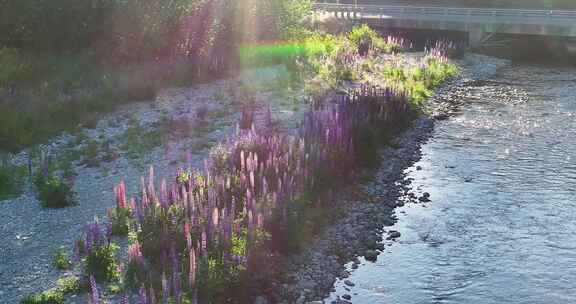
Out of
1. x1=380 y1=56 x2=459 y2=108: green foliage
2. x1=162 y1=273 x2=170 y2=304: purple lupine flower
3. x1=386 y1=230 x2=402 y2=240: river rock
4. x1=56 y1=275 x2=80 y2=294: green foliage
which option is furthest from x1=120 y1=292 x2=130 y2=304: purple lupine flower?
x1=380 y1=56 x2=459 y2=108: green foliage

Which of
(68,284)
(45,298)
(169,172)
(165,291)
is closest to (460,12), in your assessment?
(169,172)

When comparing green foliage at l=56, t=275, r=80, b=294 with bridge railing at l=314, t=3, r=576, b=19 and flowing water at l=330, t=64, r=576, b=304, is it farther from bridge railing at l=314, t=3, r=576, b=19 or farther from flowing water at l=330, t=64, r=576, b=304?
bridge railing at l=314, t=3, r=576, b=19

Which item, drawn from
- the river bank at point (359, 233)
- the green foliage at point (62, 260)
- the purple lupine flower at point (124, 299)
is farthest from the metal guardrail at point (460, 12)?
the purple lupine flower at point (124, 299)

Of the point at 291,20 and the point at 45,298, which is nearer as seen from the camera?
the point at 45,298

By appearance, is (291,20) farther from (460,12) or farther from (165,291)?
(165,291)

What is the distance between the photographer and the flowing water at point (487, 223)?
33.4 feet

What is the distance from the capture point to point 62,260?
932cm

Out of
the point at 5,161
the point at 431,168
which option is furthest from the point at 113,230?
the point at 431,168

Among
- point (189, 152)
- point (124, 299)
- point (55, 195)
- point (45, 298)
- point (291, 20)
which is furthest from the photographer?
point (291, 20)

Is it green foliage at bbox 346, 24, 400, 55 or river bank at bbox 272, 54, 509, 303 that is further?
green foliage at bbox 346, 24, 400, 55

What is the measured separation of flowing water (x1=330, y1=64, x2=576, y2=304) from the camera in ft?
33.4

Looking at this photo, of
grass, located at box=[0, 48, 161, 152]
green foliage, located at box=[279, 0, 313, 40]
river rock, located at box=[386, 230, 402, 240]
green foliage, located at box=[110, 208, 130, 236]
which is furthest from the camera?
green foliage, located at box=[279, 0, 313, 40]

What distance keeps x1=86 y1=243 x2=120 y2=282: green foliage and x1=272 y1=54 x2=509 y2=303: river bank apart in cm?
279

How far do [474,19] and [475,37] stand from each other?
3.60 metres
